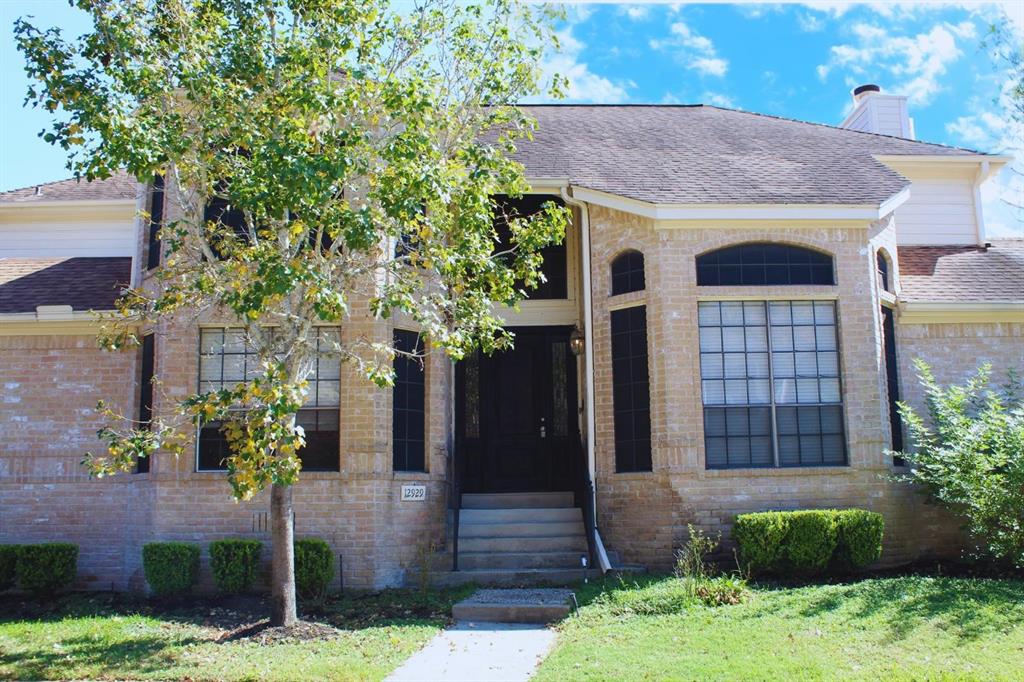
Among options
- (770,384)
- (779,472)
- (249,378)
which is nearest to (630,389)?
(770,384)

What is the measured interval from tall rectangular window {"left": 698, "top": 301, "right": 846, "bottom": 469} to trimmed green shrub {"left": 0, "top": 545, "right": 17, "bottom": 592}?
349 inches

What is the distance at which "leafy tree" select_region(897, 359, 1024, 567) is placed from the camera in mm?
10555

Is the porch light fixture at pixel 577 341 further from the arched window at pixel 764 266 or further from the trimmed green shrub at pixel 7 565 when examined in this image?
the trimmed green shrub at pixel 7 565

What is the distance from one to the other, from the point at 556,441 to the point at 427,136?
6351 mm

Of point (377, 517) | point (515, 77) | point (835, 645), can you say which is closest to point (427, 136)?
point (515, 77)

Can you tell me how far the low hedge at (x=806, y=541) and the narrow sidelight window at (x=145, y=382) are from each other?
26.1ft

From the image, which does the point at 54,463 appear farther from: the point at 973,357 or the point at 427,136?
A: the point at 973,357

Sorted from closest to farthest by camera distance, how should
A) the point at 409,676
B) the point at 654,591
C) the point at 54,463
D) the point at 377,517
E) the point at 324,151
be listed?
the point at 409,676 < the point at 324,151 < the point at 654,591 < the point at 377,517 < the point at 54,463

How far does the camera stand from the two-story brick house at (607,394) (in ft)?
39.5

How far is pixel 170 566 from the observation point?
1137 centimetres

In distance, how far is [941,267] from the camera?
49.7ft

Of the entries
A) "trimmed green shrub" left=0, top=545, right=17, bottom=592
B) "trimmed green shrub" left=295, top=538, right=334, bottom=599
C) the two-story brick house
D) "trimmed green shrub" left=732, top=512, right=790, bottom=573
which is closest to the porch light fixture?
the two-story brick house

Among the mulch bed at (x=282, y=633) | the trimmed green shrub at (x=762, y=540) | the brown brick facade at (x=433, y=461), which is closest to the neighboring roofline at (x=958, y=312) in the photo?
the brown brick facade at (x=433, y=461)

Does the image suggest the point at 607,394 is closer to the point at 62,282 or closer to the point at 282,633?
the point at 282,633
